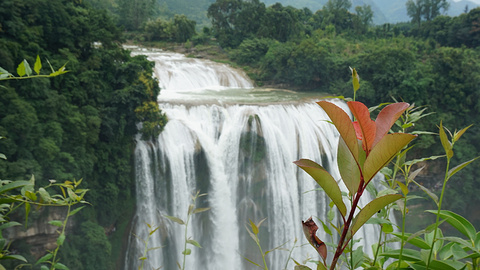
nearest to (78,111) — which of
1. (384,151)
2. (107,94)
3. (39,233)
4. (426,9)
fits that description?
(107,94)

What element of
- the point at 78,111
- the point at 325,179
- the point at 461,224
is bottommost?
the point at 78,111

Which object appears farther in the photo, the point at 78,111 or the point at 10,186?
the point at 78,111

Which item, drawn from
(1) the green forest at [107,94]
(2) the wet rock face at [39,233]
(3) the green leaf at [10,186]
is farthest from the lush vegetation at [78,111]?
(3) the green leaf at [10,186]

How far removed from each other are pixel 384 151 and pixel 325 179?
0.10 metres

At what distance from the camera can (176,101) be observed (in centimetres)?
1084

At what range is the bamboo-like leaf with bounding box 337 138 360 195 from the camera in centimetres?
58

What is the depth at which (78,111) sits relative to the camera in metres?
8.34

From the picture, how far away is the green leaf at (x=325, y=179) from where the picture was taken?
1.86 ft

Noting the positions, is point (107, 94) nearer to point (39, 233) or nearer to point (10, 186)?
point (39, 233)

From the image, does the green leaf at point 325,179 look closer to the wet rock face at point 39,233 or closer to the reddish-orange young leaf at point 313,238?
the reddish-orange young leaf at point 313,238

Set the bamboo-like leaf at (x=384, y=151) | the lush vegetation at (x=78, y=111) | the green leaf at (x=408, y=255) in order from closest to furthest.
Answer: the bamboo-like leaf at (x=384, y=151) → the green leaf at (x=408, y=255) → the lush vegetation at (x=78, y=111)

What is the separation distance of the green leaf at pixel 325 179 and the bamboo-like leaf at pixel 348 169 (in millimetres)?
21

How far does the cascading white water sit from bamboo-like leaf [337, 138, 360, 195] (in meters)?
9.01

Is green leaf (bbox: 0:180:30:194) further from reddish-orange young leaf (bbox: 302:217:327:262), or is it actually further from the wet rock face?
the wet rock face
